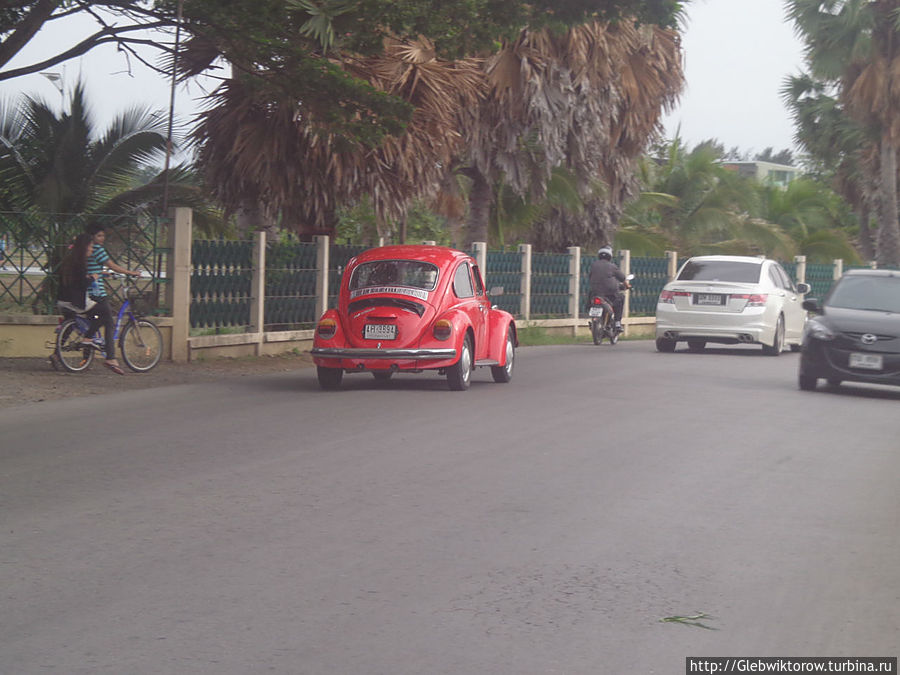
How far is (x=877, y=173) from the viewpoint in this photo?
1676 inches

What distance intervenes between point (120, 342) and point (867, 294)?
10009 mm

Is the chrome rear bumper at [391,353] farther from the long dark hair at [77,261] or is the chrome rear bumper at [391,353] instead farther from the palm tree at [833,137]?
the palm tree at [833,137]

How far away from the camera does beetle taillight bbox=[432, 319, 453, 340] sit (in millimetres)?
14609

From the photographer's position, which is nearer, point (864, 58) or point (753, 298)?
point (753, 298)

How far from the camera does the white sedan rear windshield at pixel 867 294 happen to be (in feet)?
55.3

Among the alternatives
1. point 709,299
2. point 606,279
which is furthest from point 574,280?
point 709,299

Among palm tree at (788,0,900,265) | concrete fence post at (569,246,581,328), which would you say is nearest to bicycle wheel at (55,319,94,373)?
concrete fence post at (569,246,581,328)

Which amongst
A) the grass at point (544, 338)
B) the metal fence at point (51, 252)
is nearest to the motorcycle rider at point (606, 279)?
the grass at point (544, 338)

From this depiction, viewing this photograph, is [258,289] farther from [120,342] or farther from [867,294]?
[867,294]

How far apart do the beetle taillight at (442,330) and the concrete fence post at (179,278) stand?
521 centimetres

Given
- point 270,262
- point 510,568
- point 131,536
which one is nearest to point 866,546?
point 510,568

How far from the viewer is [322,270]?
846 inches

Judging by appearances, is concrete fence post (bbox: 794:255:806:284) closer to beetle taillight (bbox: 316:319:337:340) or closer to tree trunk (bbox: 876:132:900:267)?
tree trunk (bbox: 876:132:900:267)

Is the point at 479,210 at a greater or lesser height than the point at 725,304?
greater
